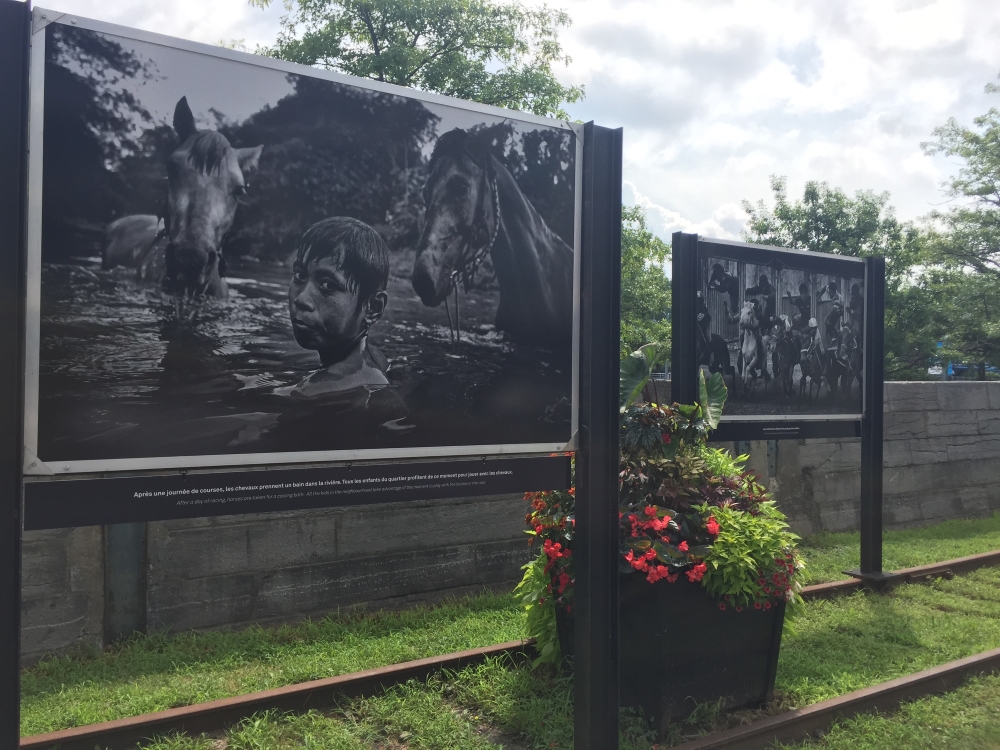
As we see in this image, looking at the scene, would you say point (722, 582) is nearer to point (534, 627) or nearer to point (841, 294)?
point (534, 627)

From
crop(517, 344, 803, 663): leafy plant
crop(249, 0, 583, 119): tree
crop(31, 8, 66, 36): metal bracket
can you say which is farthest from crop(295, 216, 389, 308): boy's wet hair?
crop(249, 0, 583, 119): tree

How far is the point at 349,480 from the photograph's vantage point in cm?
296

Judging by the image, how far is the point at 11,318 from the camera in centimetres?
239

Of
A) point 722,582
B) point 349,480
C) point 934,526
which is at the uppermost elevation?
point 349,480

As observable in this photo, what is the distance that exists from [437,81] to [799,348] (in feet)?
48.9

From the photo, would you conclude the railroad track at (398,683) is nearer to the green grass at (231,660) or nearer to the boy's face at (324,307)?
the green grass at (231,660)

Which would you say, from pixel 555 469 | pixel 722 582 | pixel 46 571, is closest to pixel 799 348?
pixel 722 582

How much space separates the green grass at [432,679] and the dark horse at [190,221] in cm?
209

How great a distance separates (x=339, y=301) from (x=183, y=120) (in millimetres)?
764

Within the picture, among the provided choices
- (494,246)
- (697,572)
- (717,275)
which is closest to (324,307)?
(494,246)

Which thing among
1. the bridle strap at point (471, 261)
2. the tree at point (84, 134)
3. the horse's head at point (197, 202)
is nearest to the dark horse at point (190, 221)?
the horse's head at point (197, 202)

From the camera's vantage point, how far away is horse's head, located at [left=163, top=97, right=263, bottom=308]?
2.62 metres

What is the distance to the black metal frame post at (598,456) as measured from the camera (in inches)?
131

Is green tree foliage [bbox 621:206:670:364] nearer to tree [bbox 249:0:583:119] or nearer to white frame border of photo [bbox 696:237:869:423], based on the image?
tree [bbox 249:0:583:119]
